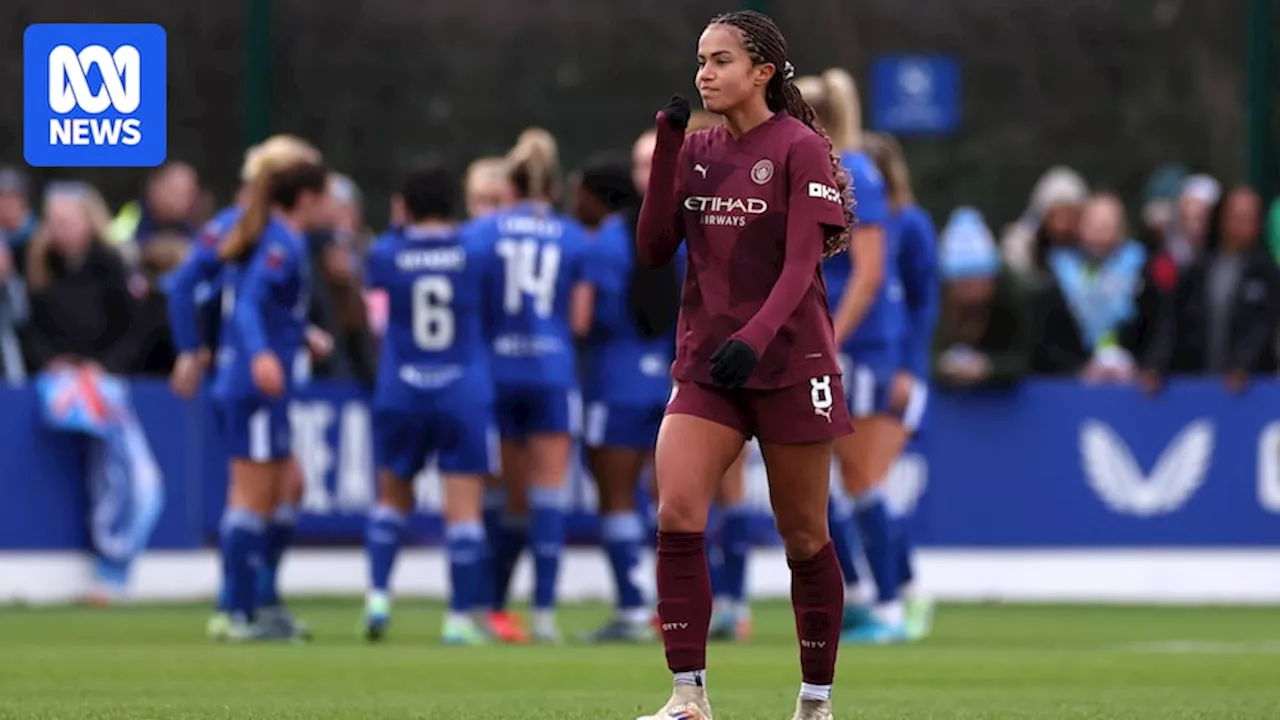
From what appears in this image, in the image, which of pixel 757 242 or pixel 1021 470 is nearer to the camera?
pixel 757 242

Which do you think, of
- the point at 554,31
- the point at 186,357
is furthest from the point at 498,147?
the point at 186,357

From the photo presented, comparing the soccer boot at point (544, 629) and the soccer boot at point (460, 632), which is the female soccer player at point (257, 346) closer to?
the soccer boot at point (460, 632)

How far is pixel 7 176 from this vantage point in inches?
711

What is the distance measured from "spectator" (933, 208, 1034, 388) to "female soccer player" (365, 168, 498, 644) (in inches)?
174

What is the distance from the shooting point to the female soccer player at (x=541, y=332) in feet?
45.0

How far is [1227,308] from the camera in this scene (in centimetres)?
1744

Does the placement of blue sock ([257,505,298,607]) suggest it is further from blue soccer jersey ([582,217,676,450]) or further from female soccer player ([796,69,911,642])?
female soccer player ([796,69,911,642])

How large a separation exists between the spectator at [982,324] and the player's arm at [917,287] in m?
3.04

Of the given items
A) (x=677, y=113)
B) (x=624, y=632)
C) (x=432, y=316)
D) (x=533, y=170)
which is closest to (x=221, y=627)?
(x=432, y=316)

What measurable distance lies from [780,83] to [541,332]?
5390 mm

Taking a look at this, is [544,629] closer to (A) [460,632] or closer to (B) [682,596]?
(A) [460,632]

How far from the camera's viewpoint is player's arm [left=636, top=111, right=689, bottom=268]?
823 centimetres

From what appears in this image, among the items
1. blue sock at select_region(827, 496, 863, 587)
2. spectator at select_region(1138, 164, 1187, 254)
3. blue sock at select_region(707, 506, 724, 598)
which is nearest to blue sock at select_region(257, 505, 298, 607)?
blue sock at select_region(707, 506, 724, 598)

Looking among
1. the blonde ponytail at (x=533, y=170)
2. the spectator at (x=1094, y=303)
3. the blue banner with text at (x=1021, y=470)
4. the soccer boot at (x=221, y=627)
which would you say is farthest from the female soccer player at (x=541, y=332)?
the spectator at (x=1094, y=303)
